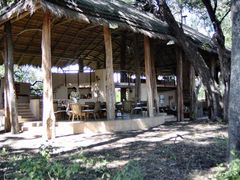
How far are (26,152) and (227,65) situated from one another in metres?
8.76

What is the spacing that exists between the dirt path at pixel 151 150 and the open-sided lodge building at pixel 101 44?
1.46 m

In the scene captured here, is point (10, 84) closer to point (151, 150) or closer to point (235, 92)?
point (151, 150)

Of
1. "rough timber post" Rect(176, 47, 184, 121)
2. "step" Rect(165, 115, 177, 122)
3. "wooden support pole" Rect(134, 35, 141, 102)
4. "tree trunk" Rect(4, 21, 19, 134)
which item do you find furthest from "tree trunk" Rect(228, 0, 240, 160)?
"step" Rect(165, 115, 177, 122)

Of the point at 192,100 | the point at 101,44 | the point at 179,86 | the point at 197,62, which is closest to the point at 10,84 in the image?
the point at 197,62

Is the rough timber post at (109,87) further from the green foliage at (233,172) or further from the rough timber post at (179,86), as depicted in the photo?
the green foliage at (233,172)

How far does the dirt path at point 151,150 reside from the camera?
5934mm

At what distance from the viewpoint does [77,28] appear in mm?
15977

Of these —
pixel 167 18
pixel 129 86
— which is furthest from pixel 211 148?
pixel 129 86

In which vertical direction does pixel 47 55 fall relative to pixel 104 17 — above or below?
below

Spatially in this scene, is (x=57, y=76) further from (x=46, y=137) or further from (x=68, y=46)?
(x=46, y=137)

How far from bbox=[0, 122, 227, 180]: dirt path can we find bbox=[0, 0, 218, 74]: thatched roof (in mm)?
3660

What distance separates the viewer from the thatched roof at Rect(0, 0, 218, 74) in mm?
10500

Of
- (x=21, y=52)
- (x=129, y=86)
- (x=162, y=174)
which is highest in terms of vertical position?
(x=21, y=52)

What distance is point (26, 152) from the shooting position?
8250 millimetres
